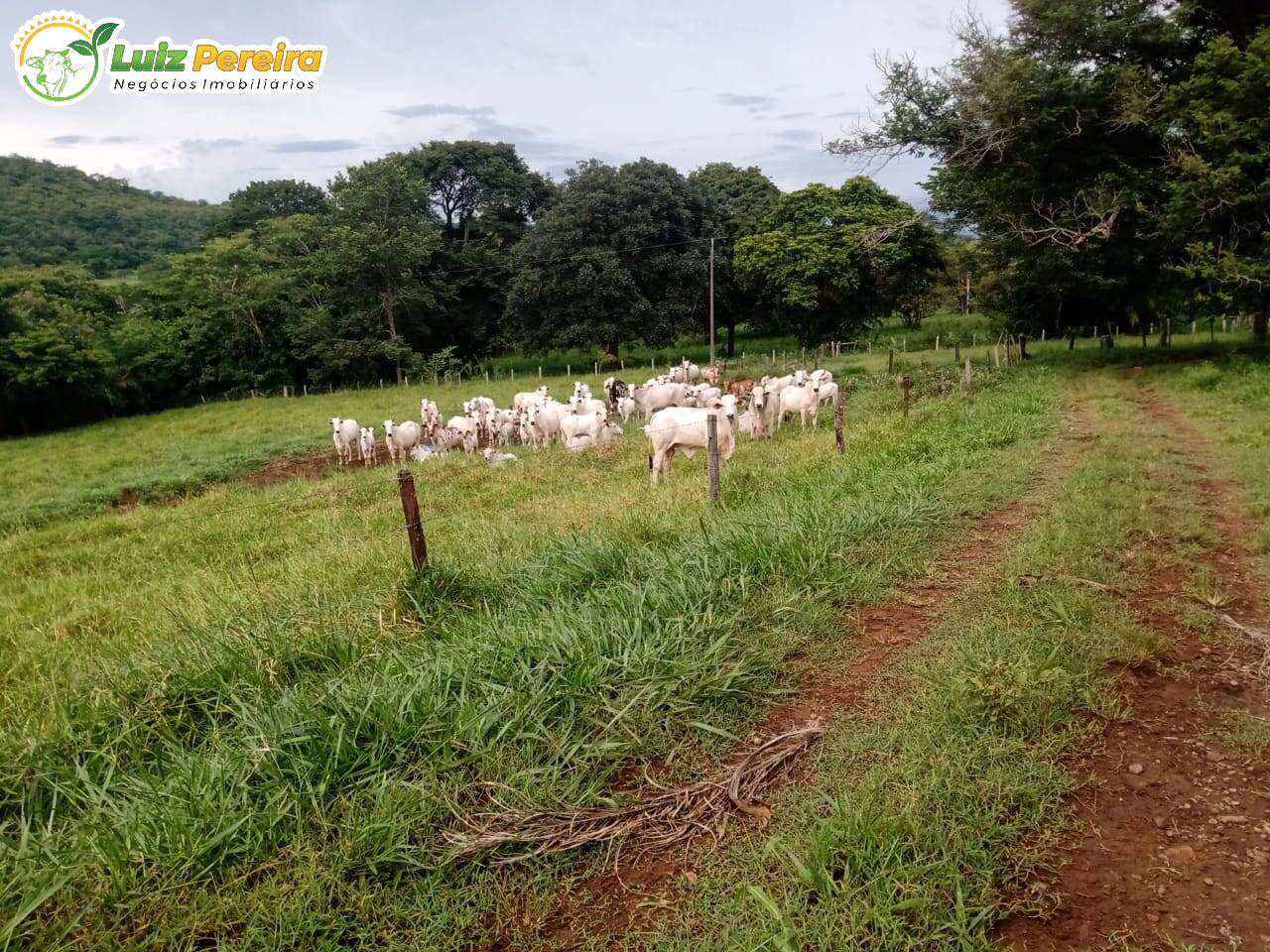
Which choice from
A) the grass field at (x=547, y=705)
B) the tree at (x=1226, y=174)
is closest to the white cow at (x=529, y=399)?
the grass field at (x=547, y=705)

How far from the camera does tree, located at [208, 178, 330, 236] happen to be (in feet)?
152

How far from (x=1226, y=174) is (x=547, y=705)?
1657cm

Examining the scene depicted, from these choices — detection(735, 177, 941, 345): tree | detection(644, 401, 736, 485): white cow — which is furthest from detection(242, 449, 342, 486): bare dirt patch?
detection(735, 177, 941, 345): tree

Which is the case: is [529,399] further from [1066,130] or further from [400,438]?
[1066,130]

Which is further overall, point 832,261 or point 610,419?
point 832,261

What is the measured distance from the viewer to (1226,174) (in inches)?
539

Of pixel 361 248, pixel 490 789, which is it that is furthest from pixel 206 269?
pixel 490 789

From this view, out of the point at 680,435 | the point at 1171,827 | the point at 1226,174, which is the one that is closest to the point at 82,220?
the point at 680,435

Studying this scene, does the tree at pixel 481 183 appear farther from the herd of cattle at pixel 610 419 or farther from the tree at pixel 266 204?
the herd of cattle at pixel 610 419

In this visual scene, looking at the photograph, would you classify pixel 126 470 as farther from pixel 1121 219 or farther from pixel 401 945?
pixel 1121 219

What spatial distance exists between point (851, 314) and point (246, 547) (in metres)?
29.1

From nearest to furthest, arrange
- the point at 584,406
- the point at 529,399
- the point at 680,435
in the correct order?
the point at 680,435
the point at 584,406
the point at 529,399

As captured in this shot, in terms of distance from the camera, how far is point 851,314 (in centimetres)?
3281

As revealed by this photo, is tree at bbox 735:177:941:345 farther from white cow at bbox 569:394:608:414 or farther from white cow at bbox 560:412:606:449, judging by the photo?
white cow at bbox 560:412:606:449
